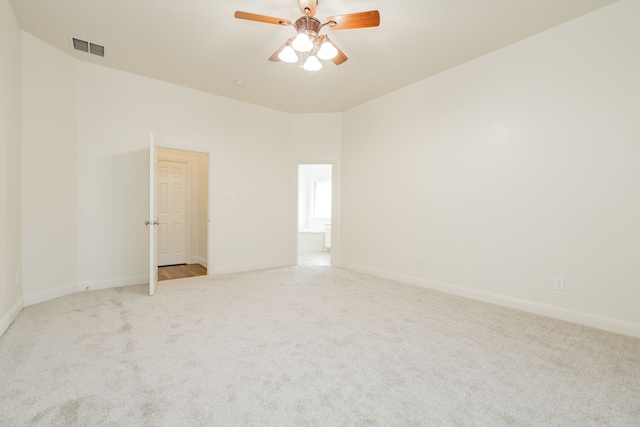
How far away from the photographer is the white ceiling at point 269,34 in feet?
8.71

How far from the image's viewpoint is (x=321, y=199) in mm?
8500

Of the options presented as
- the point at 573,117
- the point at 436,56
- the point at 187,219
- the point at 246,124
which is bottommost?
the point at 187,219

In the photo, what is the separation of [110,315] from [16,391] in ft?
4.13

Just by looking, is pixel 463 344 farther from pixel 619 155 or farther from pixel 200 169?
pixel 200 169

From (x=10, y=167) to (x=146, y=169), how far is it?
1.49 metres

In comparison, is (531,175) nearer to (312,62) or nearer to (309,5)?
(312,62)

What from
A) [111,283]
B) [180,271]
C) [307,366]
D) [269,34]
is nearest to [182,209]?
[180,271]

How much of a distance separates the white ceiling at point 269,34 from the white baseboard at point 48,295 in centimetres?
279

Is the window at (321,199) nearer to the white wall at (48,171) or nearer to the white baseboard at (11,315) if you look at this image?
the white wall at (48,171)

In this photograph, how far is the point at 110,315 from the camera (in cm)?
289

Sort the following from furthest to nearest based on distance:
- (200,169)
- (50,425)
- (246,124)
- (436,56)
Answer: (200,169)
(246,124)
(436,56)
(50,425)

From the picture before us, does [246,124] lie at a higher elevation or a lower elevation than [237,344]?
higher

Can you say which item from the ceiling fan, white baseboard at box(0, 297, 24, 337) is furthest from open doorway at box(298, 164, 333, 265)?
white baseboard at box(0, 297, 24, 337)

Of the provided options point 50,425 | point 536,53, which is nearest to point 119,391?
point 50,425
